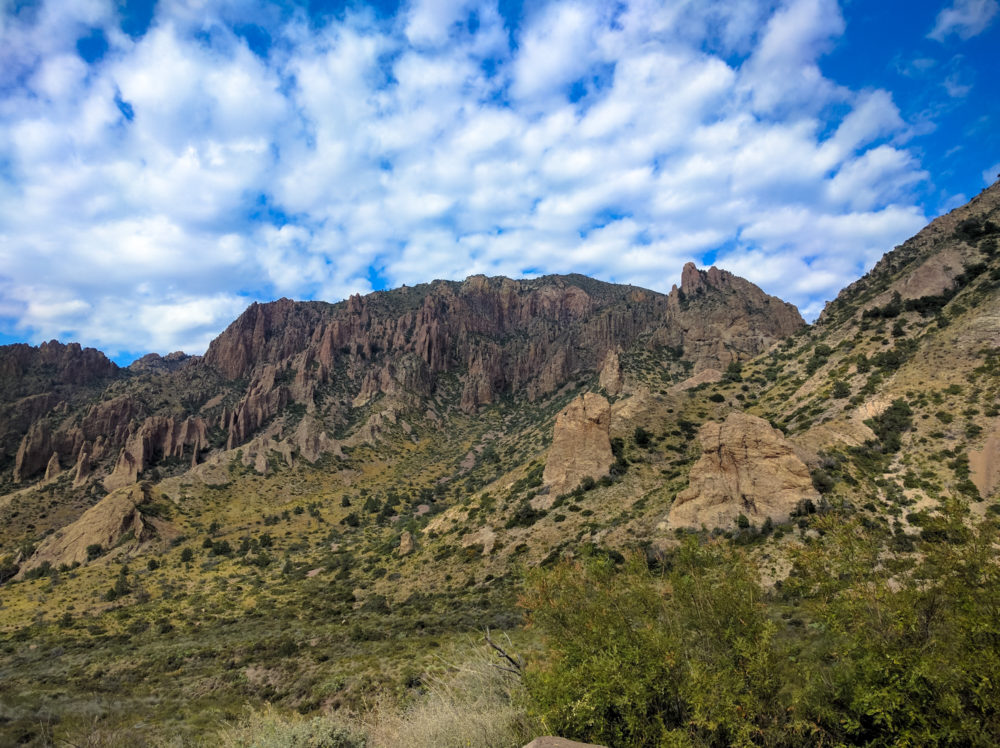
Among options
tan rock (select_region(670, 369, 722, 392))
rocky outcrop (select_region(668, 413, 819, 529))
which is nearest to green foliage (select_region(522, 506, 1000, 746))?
rocky outcrop (select_region(668, 413, 819, 529))

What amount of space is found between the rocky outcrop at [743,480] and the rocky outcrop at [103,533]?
84357 mm

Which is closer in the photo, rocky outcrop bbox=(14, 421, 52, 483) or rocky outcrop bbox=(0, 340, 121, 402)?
rocky outcrop bbox=(14, 421, 52, 483)

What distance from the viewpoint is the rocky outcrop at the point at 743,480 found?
34.9 metres

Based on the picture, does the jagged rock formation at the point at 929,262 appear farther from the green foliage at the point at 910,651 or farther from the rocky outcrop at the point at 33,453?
the rocky outcrop at the point at 33,453

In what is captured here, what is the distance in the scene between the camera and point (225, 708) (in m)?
23.4

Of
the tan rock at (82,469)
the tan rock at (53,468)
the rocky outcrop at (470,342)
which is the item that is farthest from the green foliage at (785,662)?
the tan rock at (53,468)

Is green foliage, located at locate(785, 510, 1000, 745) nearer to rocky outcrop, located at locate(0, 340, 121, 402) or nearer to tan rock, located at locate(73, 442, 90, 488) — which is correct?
tan rock, located at locate(73, 442, 90, 488)

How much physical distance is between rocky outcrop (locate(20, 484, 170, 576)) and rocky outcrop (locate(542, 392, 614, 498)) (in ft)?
228

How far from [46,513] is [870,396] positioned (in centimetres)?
14440

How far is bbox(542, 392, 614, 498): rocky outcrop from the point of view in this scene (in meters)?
52.8

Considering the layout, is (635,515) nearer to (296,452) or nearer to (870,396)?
(870,396)

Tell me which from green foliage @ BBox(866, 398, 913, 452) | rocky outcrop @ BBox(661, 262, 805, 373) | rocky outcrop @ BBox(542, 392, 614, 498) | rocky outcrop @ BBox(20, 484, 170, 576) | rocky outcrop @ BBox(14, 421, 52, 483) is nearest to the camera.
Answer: green foliage @ BBox(866, 398, 913, 452)

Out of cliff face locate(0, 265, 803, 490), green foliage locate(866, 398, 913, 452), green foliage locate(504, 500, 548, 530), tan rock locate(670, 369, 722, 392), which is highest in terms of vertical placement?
cliff face locate(0, 265, 803, 490)

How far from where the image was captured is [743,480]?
36.6 metres
